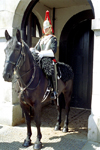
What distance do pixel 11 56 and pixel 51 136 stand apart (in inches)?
86.0

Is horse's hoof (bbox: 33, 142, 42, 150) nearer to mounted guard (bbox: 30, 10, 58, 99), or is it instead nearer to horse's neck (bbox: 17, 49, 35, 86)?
mounted guard (bbox: 30, 10, 58, 99)

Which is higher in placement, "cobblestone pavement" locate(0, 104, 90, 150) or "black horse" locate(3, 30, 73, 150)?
"black horse" locate(3, 30, 73, 150)

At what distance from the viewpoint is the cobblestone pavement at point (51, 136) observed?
11.9 feet

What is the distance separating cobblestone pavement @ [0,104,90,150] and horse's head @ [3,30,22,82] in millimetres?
1609

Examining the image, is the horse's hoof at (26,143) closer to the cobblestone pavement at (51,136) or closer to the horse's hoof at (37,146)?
the cobblestone pavement at (51,136)

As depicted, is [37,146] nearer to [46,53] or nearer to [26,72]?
[26,72]

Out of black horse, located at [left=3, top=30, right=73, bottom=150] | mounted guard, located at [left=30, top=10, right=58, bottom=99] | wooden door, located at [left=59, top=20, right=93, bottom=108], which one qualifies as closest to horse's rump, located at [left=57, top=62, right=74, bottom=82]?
mounted guard, located at [left=30, top=10, right=58, bottom=99]

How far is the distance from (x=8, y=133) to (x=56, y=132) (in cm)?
114

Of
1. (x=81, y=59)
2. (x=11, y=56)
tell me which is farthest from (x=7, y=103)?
(x=81, y=59)

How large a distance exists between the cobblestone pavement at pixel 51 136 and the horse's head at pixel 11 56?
5.28 feet

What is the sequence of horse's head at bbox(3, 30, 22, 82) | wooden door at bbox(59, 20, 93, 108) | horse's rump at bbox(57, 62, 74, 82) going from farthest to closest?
wooden door at bbox(59, 20, 93, 108) → horse's rump at bbox(57, 62, 74, 82) → horse's head at bbox(3, 30, 22, 82)

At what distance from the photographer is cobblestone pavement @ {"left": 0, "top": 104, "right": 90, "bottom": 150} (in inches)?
143

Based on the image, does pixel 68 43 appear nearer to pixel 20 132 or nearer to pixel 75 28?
pixel 75 28

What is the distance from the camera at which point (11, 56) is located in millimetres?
2918
